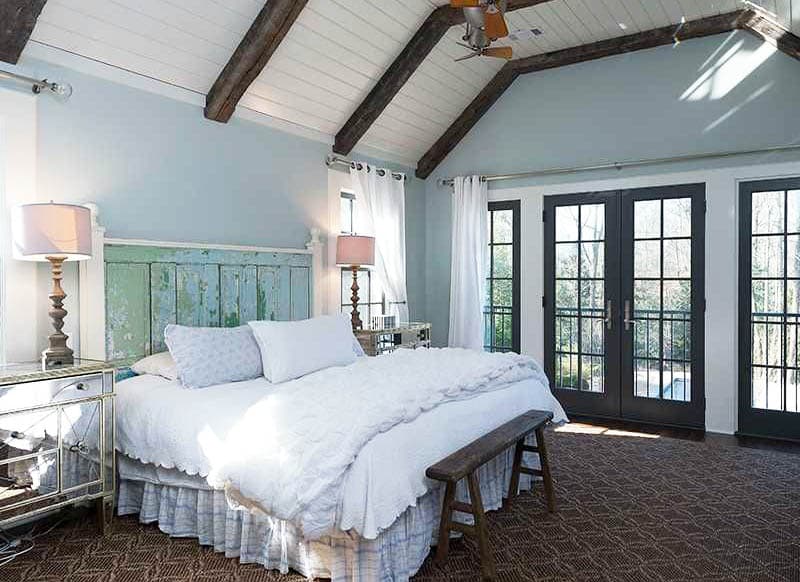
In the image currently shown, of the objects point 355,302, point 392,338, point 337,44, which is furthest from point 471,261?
point 337,44

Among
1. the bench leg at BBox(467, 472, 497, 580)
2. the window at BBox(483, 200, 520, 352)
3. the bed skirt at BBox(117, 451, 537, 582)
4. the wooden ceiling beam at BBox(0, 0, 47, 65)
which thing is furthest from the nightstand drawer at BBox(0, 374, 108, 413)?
the window at BBox(483, 200, 520, 352)

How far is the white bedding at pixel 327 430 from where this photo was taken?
93.4 inches

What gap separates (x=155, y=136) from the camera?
399 cm

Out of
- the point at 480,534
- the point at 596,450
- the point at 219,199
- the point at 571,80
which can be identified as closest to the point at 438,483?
the point at 480,534

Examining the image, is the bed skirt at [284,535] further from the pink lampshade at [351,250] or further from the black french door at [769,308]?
the black french door at [769,308]

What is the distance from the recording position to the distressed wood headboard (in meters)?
3.57

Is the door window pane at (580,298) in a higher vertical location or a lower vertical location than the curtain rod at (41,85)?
lower

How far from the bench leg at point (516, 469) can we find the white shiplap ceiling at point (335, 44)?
9.80ft

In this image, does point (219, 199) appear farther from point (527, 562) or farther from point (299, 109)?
point (527, 562)

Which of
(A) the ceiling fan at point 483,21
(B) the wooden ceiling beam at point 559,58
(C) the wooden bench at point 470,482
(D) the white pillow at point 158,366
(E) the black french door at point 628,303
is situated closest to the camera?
(C) the wooden bench at point 470,482

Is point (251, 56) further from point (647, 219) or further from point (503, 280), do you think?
point (647, 219)

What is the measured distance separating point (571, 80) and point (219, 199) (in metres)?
3.34

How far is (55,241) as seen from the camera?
3.05 meters

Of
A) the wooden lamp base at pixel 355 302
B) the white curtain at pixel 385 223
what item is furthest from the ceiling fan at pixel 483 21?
the wooden lamp base at pixel 355 302
